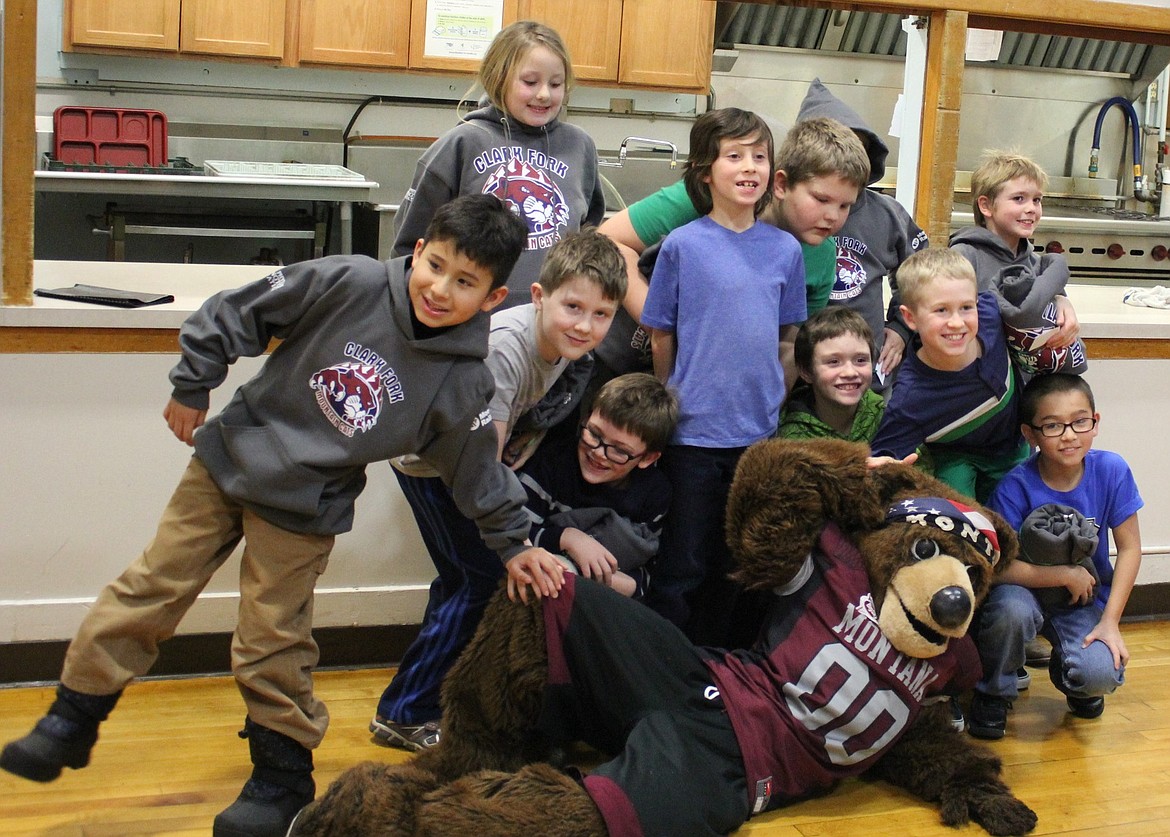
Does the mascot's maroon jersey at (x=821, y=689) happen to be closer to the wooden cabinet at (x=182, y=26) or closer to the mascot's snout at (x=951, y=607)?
the mascot's snout at (x=951, y=607)

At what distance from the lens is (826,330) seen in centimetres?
200

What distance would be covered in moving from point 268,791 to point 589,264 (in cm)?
87

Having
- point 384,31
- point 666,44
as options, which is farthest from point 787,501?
point 666,44

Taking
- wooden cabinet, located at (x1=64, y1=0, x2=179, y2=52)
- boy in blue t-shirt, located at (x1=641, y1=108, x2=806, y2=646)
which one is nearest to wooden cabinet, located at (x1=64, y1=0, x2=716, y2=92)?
wooden cabinet, located at (x1=64, y1=0, x2=179, y2=52)

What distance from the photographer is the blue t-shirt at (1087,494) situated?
2193 mm

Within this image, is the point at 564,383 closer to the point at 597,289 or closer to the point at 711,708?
the point at 597,289

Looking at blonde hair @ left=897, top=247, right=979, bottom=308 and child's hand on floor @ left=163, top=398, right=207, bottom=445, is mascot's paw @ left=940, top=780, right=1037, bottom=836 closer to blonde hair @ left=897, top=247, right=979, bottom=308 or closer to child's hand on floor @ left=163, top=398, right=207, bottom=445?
blonde hair @ left=897, top=247, right=979, bottom=308

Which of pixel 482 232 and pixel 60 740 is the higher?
pixel 482 232

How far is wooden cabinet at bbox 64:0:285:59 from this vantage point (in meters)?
4.39

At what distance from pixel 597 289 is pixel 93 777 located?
1044 mm

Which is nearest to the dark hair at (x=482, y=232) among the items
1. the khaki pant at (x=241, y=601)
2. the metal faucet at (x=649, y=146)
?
the khaki pant at (x=241, y=601)

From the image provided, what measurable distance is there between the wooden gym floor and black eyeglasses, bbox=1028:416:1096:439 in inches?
21.4

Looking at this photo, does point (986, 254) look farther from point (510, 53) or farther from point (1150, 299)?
point (510, 53)

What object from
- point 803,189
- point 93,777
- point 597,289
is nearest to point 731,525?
point 597,289
